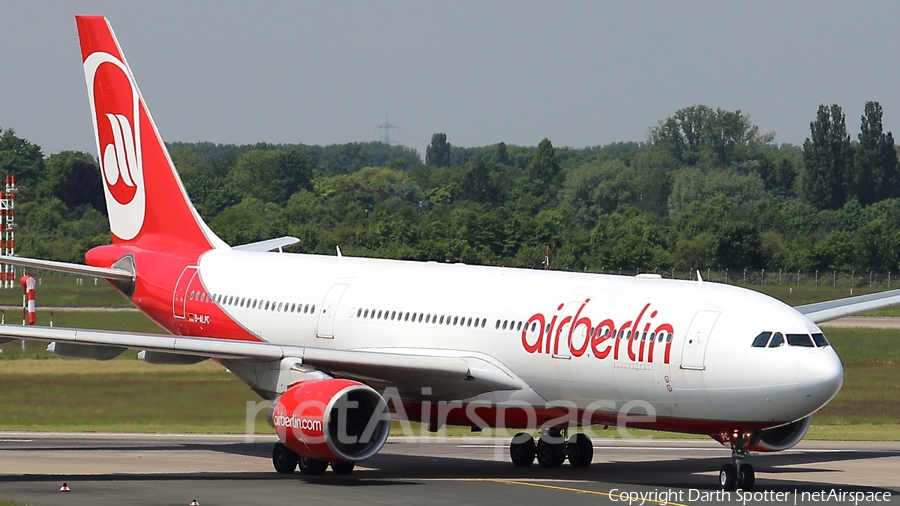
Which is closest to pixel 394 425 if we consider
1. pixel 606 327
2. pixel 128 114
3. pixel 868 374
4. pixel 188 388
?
pixel 188 388

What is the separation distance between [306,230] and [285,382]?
79159mm

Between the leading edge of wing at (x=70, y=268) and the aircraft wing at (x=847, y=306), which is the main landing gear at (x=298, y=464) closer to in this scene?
the leading edge of wing at (x=70, y=268)

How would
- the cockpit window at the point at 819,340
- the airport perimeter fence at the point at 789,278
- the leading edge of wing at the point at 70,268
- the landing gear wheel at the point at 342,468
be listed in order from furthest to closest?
the airport perimeter fence at the point at 789,278
the leading edge of wing at the point at 70,268
the landing gear wheel at the point at 342,468
the cockpit window at the point at 819,340

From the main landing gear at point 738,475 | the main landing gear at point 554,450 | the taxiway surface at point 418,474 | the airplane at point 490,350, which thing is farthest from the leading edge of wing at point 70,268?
the main landing gear at point 738,475

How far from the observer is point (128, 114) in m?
38.0

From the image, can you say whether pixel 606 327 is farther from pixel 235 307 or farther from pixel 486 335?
pixel 235 307

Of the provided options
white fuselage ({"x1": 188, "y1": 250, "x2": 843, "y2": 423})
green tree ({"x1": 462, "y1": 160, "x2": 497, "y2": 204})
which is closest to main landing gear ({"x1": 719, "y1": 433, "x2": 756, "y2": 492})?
white fuselage ({"x1": 188, "y1": 250, "x2": 843, "y2": 423})

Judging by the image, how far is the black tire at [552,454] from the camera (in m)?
31.3

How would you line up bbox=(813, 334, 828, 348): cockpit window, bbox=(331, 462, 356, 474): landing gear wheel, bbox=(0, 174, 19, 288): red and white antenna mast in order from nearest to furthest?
bbox=(813, 334, 828, 348): cockpit window, bbox=(331, 462, 356, 474): landing gear wheel, bbox=(0, 174, 19, 288): red and white antenna mast

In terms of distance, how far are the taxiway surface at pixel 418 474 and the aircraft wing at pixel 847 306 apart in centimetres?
323

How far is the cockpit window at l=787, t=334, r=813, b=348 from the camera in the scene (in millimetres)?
25688

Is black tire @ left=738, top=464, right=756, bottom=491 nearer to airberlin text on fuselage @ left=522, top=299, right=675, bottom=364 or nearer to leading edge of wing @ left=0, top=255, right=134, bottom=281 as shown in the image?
airberlin text on fuselage @ left=522, top=299, right=675, bottom=364

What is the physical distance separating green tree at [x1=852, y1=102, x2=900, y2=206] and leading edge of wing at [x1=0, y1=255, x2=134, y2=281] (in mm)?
150524

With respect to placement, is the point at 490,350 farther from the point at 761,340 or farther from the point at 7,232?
the point at 7,232
